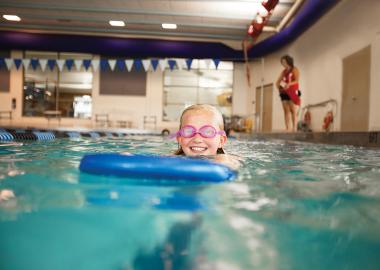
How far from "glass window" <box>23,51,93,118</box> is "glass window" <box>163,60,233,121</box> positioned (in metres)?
3.57

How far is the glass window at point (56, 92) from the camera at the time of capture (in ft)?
50.1

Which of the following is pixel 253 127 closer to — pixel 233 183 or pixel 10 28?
pixel 10 28

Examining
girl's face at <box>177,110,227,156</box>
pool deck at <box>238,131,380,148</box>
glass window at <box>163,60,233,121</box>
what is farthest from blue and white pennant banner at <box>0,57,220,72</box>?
girl's face at <box>177,110,227,156</box>

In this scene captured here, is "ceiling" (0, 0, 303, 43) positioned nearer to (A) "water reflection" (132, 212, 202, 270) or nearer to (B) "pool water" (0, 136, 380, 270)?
(B) "pool water" (0, 136, 380, 270)

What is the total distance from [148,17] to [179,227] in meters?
12.1

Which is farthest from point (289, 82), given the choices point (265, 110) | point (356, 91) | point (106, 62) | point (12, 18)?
point (12, 18)

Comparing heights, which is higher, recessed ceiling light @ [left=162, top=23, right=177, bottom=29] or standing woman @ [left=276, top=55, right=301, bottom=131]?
recessed ceiling light @ [left=162, top=23, right=177, bottom=29]

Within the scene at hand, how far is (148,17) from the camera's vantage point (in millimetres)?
12117

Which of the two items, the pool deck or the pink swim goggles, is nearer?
the pink swim goggles

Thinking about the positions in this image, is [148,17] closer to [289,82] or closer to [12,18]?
[12,18]

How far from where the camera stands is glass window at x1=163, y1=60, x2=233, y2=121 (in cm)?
1588

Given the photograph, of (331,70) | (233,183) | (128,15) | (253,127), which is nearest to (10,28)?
(128,15)

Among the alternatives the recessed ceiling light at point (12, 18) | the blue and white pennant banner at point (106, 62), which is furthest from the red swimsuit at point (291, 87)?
the recessed ceiling light at point (12, 18)

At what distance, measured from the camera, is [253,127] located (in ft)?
48.4
